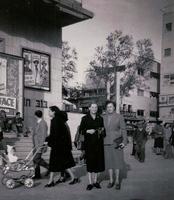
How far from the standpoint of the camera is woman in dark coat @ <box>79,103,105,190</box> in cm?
715

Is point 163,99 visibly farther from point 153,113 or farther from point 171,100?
point 153,113

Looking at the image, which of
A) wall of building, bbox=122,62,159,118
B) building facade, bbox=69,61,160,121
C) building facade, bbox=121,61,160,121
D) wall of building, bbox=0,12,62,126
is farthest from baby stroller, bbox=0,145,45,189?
wall of building, bbox=122,62,159,118

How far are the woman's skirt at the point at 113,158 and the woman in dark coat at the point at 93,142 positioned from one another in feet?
0.71

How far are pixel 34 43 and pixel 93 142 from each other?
10099 millimetres

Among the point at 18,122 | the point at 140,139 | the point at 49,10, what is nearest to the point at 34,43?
the point at 49,10

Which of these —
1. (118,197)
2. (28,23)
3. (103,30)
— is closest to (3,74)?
(28,23)

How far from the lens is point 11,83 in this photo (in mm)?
15461

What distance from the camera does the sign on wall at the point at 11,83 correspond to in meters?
15.1

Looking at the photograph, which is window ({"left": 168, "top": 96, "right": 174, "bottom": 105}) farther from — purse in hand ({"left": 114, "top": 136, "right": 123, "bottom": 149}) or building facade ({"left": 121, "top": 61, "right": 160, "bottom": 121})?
purse in hand ({"left": 114, "top": 136, "right": 123, "bottom": 149})

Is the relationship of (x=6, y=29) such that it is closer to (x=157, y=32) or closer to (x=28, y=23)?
(x=28, y=23)

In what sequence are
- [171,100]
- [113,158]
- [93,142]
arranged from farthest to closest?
[171,100]
[113,158]
[93,142]

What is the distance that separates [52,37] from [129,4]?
10.7 meters

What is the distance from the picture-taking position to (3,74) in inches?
600

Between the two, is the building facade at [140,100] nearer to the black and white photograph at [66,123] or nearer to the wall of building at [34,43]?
the black and white photograph at [66,123]
